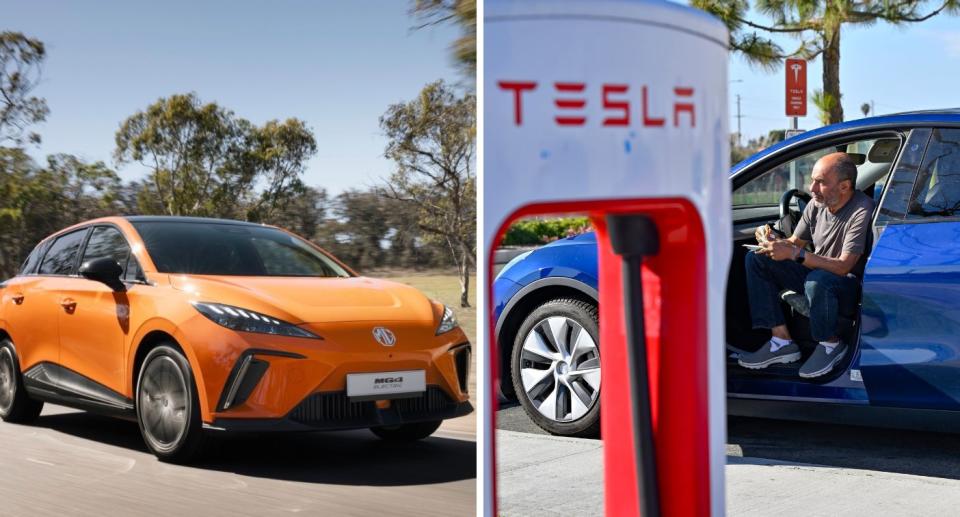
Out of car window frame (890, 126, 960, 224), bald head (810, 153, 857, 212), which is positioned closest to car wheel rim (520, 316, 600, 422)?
bald head (810, 153, 857, 212)

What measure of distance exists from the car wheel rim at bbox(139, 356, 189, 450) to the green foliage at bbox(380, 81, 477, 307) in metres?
4.51

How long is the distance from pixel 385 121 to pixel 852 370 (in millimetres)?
6796

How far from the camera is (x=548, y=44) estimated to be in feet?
5.11

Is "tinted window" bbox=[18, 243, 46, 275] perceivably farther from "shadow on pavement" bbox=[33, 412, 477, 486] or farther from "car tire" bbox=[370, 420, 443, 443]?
"car tire" bbox=[370, 420, 443, 443]

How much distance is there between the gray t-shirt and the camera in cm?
505

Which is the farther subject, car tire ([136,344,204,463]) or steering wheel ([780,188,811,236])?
steering wheel ([780,188,811,236])

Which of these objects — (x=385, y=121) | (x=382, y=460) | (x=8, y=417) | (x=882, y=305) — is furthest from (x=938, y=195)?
(x=385, y=121)

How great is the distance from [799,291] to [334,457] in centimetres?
231

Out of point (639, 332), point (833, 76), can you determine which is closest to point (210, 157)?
point (639, 332)

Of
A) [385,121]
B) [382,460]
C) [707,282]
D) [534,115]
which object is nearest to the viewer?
[534,115]

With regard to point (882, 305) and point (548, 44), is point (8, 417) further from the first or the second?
point (548, 44)

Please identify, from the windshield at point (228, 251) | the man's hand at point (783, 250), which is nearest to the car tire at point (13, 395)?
the windshield at point (228, 251)

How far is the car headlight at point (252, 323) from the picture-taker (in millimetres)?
5168

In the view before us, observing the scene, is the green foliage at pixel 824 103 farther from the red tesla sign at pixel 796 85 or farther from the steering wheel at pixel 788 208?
the steering wheel at pixel 788 208
